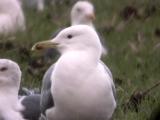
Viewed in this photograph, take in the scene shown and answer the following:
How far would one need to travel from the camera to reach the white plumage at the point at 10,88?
7219 mm

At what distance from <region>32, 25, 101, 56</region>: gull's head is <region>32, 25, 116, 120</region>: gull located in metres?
0.01

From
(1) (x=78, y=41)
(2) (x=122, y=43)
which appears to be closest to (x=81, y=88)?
(1) (x=78, y=41)

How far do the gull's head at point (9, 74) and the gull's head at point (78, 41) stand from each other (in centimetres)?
45

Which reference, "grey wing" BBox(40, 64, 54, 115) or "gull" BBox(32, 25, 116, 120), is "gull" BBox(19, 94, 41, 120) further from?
"gull" BBox(32, 25, 116, 120)

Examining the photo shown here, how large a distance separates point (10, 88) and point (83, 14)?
4770 millimetres

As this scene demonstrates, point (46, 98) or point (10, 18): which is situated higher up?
point (46, 98)

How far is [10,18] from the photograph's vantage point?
468 inches

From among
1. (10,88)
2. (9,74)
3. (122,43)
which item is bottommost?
(122,43)

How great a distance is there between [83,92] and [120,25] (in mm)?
5970

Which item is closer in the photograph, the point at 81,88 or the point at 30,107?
the point at 81,88

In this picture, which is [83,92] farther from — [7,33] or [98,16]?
[98,16]

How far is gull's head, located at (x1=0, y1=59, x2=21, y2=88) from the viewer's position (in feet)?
24.2

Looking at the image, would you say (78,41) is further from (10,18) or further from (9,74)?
(10,18)

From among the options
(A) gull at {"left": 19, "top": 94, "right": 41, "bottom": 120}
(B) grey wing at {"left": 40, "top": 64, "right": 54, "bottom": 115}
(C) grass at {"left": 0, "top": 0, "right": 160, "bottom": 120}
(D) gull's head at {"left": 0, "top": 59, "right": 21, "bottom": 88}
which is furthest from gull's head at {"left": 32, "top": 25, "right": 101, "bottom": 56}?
(C) grass at {"left": 0, "top": 0, "right": 160, "bottom": 120}
